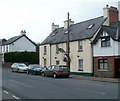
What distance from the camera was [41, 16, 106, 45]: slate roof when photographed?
34522mm

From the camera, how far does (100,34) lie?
103ft

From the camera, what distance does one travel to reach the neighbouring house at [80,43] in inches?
1318

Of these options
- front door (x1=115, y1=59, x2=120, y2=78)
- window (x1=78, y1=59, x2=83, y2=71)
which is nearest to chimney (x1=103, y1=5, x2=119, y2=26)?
window (x1=78, y1=59, x2=83, y2=71)

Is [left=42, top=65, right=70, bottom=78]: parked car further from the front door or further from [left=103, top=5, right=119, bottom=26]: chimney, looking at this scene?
[left=103, top=5, right=119, bottom=26]: chimney

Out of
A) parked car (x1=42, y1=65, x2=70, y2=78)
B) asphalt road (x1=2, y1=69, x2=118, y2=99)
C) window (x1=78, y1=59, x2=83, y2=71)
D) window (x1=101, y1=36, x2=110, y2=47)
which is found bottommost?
asphalt road (x1=2, y1=69, x2=118, y2=99)

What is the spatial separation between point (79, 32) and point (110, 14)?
18.0ft

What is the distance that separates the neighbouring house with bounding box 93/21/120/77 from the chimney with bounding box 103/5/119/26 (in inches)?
70.5

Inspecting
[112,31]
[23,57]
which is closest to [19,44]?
[23,57]

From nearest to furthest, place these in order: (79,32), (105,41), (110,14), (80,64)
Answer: (105,41) < (110,14) < (80,64) < (79,32)

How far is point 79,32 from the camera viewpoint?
3753 centimetres

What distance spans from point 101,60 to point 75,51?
5935 mm

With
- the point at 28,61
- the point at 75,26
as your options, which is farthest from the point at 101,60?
the point at 28,61

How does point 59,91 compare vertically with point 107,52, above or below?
below

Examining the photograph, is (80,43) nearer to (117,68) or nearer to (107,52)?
(107,52)
